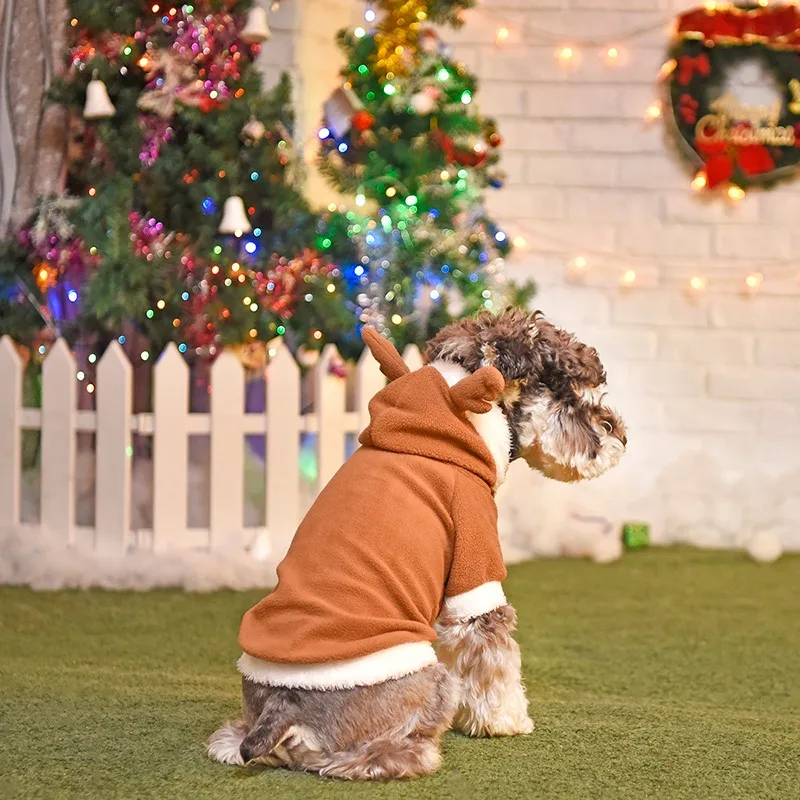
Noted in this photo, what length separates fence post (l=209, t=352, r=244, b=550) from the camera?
14.5ft

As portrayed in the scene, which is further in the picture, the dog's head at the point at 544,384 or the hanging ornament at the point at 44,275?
the hanging ornament at the point at 44,275

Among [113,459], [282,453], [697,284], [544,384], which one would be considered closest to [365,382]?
[282,453]

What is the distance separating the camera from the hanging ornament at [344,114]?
4875 millimetres

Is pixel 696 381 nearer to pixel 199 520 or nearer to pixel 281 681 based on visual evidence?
pixel 199 520

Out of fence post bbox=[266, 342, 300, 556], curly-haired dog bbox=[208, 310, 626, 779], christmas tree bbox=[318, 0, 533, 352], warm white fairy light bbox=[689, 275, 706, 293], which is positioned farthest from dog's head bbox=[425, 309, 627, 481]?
warm white fairy light bbox=[689, 275, 706, 293]

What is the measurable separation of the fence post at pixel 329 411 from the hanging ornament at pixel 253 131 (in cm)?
91

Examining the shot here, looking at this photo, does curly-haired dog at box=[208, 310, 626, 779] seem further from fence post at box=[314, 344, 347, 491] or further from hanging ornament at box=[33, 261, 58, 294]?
hanging ornament at box=[33, 261, 58, 294]

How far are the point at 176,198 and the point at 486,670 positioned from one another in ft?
9.53

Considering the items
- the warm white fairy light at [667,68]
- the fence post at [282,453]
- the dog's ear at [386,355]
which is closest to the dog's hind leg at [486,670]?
the dog's ear at [386,355]

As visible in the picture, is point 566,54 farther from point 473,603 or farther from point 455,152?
point 473,603

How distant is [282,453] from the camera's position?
14.8ft

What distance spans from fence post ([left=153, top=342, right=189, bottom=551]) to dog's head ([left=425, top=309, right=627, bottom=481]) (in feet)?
6.92

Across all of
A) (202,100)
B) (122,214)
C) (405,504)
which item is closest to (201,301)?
(122,214)

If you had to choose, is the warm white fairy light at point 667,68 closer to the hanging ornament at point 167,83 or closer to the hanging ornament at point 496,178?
the hanging ornament at point 496,178
